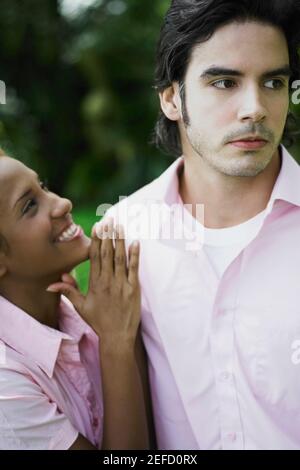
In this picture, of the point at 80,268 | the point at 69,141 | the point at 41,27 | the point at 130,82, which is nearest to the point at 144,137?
the point at 130,82

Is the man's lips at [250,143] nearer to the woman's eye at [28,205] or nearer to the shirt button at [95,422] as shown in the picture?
the woman's eye at [28,205]

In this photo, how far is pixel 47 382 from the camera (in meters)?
2.11

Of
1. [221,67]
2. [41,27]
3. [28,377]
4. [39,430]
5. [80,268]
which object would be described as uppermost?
[41,27]

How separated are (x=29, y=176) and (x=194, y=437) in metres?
1.03

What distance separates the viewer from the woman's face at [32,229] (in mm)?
2107

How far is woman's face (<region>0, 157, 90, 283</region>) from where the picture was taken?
211cm

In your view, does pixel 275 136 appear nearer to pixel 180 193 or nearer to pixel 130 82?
pixel 180 193

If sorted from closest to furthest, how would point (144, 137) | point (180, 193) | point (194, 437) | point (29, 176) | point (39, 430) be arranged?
point (39, 430) → point (29, 176) → point (194, 437) → point (180, 193) → point (144, 137)

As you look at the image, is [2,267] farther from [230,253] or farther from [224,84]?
[224,84]

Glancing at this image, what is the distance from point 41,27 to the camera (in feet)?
24.0

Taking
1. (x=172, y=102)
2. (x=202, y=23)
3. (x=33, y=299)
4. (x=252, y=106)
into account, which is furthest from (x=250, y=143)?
(x=33, y=299)

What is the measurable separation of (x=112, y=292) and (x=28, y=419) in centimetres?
47

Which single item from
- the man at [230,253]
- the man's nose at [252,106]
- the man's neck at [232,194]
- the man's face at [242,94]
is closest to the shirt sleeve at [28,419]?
the man at [230,253]

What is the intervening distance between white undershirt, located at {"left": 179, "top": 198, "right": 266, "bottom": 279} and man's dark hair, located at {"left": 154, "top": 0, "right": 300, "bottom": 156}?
53 cm
